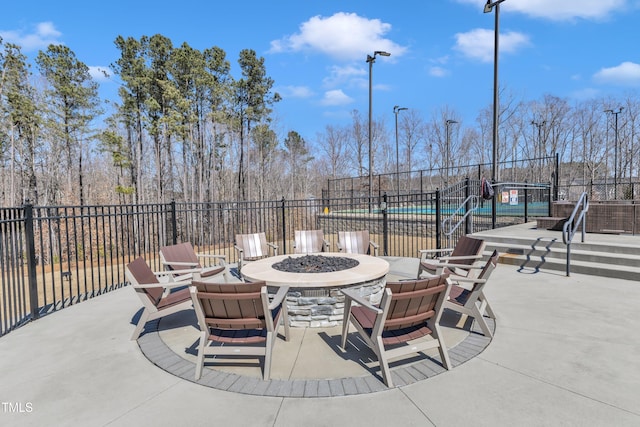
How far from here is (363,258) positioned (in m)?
4.91

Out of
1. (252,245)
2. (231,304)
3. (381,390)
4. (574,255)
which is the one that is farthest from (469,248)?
(252,245)

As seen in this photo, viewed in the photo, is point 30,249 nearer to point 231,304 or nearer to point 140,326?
point 140,326

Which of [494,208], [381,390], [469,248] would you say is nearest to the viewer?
[381,390]

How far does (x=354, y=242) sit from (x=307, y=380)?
3.98 metres

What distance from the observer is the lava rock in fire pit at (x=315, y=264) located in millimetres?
4117

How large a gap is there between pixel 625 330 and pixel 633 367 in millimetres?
964

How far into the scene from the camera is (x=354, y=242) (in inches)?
249

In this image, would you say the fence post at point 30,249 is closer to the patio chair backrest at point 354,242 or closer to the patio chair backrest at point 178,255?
the patio chair backrest at point 178,255

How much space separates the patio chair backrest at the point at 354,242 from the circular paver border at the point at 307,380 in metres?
3.36

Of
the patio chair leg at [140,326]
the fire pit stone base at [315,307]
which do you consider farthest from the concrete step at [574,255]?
the patio chair leg at [140,326]

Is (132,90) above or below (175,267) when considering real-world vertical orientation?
above

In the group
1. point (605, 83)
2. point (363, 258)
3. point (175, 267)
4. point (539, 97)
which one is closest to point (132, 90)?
point (175, 267)

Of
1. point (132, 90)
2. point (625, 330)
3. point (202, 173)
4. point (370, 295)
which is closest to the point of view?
point (625, 330)

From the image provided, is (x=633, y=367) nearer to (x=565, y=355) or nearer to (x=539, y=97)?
(x=565, y=355)
